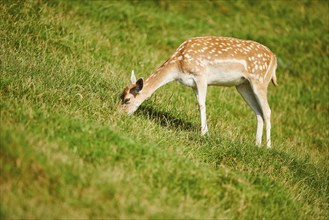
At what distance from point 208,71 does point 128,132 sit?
1885 mm

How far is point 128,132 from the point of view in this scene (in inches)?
253

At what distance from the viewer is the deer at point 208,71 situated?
7.56 m

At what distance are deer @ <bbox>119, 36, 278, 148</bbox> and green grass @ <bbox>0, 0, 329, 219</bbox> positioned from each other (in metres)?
0.33

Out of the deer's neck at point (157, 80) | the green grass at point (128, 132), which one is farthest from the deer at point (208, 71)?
the green grass at point (128, 132)

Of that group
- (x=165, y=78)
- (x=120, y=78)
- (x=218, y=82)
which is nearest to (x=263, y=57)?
(x=218, y=82)

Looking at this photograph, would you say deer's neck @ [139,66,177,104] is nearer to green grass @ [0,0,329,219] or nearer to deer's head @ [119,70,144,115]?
deer's head @ [119,70,144,115]

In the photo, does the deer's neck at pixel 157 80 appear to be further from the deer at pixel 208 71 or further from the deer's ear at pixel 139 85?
the deer's ear at pixel 139 85

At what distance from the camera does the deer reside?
24.8ft

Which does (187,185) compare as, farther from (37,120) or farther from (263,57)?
(263,57)

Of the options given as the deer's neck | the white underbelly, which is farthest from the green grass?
the white underbelly

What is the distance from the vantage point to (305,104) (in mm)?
11414

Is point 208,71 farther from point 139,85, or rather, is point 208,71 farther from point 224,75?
point 139,85

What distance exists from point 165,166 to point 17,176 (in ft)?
5.32

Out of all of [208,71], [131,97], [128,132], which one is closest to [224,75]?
[208,71]
